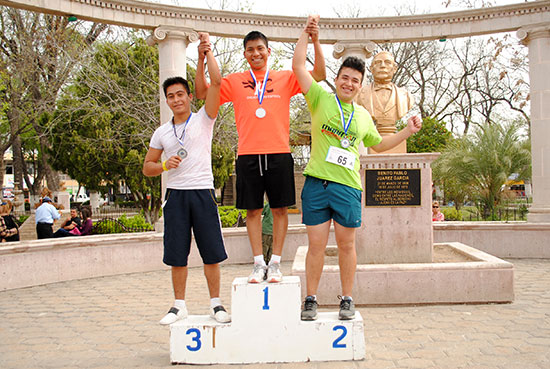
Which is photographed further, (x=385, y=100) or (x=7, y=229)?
(x=7, y=229)

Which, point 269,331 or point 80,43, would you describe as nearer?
point 269,331

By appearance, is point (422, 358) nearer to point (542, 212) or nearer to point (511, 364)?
point (511, 364)

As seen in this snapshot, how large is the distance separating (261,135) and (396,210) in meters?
3.69

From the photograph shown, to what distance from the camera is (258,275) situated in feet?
14.1

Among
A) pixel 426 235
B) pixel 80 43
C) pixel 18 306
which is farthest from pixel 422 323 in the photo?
pixel 80 43

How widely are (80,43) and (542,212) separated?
691 inches

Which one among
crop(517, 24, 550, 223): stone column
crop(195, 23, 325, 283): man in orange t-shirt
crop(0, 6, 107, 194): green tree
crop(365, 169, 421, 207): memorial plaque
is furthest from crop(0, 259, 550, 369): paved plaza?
crop(0, 6, 107, 194): green tree

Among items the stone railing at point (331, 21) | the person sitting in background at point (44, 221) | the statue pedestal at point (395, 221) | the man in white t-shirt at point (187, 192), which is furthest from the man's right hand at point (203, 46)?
the person sitting in background at point (44, 221)

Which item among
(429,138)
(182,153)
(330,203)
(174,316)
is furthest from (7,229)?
(429,138)

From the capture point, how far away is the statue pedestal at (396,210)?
717 cm

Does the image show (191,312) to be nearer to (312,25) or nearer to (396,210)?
(396,210)

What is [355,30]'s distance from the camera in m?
11.4

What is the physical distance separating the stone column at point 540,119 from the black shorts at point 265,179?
839 centimetres

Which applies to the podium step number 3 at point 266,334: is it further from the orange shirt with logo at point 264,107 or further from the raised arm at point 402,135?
the raised arm at point 402,135
